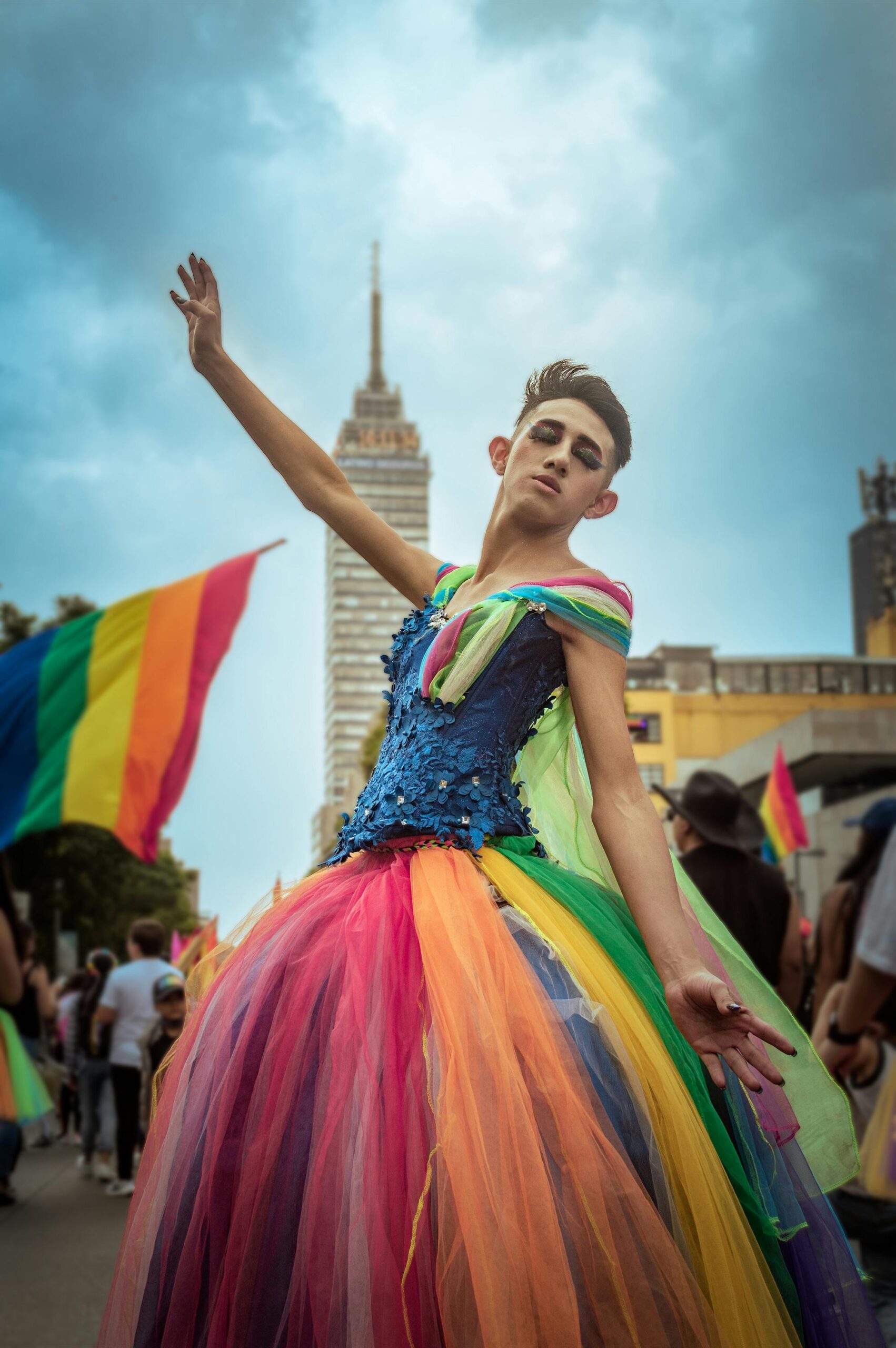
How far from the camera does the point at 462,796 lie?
2.69 metres

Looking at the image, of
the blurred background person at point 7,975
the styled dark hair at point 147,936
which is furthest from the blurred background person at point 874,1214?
the styled dark hair at point 147,936

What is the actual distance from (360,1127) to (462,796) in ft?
2.59

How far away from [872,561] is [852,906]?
96.5 metres

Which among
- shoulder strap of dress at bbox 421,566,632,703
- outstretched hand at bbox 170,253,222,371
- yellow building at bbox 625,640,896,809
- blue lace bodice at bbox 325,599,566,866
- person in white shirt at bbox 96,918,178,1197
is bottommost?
person in white shirt at bbox 96,918,178,1197

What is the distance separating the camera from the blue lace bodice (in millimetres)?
2678

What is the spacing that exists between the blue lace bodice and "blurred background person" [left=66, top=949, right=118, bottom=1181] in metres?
7.79

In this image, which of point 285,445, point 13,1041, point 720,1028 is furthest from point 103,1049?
point 720,1028

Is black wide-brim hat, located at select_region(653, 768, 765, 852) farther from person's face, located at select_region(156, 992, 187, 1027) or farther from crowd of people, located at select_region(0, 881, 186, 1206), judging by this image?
person's face, located at select_region(156, 992, 187, 1027)

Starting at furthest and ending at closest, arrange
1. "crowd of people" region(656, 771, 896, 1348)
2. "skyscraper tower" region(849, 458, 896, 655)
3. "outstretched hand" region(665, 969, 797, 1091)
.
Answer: "skyscraper tower" region(849, 458, 896, 655) < "crowd of people" region(656, 771, 896, 1348) < "outstretched hand" region(665, 969, 797, 1091)

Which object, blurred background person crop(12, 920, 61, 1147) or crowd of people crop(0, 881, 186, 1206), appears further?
blurred background person crop(12, 920, 61, 1147)

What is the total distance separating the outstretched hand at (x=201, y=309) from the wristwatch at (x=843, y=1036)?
94.1 inches

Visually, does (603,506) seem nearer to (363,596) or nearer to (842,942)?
(842,942)

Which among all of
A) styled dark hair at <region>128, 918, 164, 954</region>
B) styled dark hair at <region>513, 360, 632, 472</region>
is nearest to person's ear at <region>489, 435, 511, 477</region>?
styled dark hair at <region>513, 360, 632, 472</region>

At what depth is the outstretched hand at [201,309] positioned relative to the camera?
3117 millimetres
